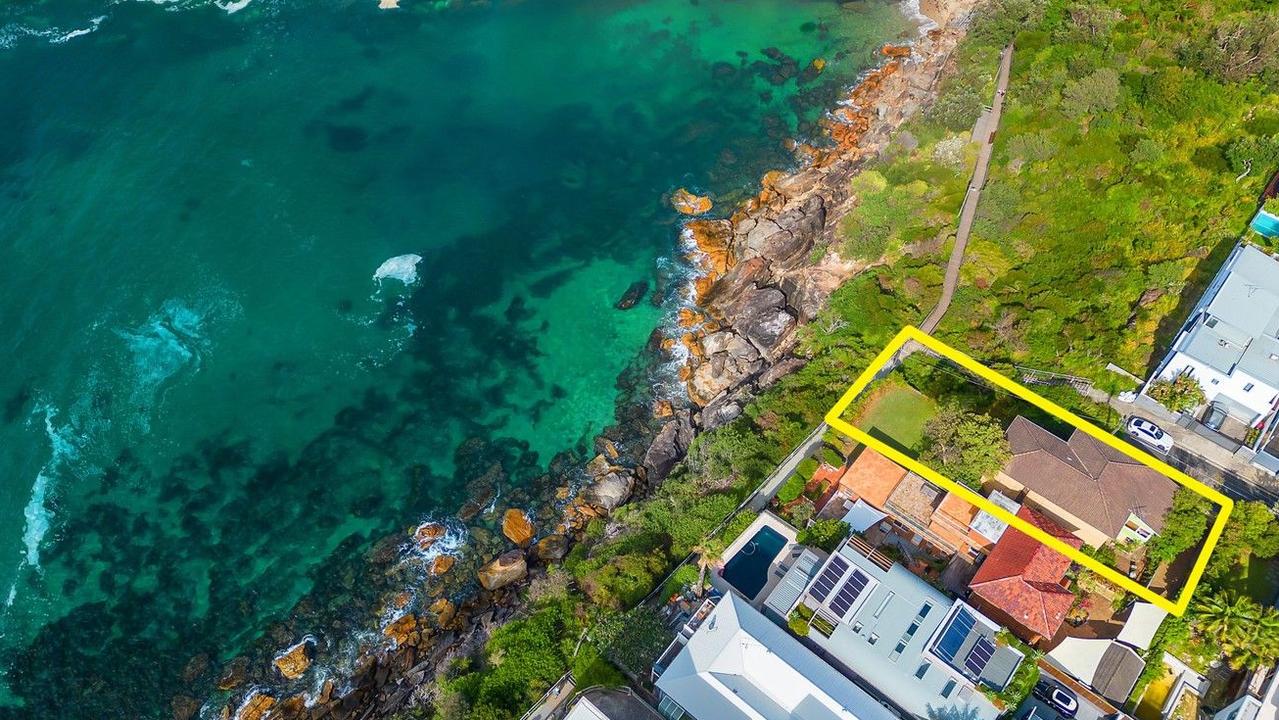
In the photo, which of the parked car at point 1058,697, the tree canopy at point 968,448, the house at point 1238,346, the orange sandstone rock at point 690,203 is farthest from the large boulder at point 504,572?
the house at point 1238,346

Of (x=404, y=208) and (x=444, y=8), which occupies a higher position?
(x=444, y=8)

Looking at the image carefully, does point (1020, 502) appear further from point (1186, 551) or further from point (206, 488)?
point (206, 488)

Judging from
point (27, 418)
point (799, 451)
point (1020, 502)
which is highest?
point (1020, 502)

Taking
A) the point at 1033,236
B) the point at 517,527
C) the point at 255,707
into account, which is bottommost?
the point at 255,707

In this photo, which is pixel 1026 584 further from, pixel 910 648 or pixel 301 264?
pixel 301 264

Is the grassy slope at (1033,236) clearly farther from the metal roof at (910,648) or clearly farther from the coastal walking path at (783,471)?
the metal roof at (910,648)


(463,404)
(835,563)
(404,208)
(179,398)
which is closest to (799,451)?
(835,563)

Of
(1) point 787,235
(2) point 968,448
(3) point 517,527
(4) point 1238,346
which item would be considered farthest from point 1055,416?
(3) point 517,527
